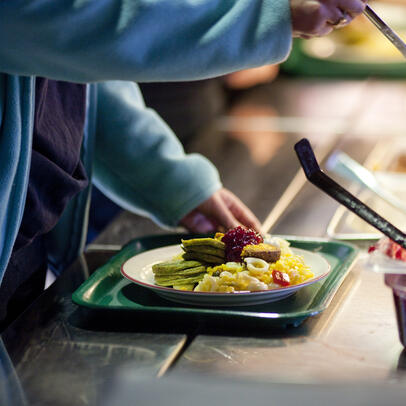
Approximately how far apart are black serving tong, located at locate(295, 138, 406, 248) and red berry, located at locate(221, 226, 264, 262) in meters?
0.12

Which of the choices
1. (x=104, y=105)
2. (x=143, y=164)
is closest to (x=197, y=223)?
(x=143, y=164)

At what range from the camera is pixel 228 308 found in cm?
111

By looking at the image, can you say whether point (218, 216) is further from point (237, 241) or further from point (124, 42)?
point (124, 42)

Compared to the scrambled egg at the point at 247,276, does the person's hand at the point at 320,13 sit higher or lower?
higher

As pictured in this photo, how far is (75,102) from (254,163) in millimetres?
783

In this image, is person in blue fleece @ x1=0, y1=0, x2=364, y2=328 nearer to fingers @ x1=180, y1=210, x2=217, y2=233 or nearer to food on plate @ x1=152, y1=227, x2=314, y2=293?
fingers @ x1=180, y1=210, x2=217, y2=233

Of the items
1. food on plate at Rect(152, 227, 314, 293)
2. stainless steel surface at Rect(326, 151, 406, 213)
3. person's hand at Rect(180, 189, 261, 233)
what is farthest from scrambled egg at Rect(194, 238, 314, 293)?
stainless steel surface at Rect(326, 151, 406, 213)

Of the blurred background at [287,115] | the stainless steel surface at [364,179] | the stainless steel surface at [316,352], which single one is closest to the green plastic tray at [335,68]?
the blurred background at [287,115]

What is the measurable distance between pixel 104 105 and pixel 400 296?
80 centimetres

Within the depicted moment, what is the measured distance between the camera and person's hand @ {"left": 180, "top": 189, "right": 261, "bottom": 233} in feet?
5.01

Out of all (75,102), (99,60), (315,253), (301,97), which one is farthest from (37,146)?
(301,97)

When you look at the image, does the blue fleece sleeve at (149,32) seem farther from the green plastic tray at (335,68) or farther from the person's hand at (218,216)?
the green plastic tray at (335,68)

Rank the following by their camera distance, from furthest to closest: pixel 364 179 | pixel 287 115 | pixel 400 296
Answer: pixel 287 115
pixel 364 179
pixel 400 296

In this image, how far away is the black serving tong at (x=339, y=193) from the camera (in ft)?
3.52
